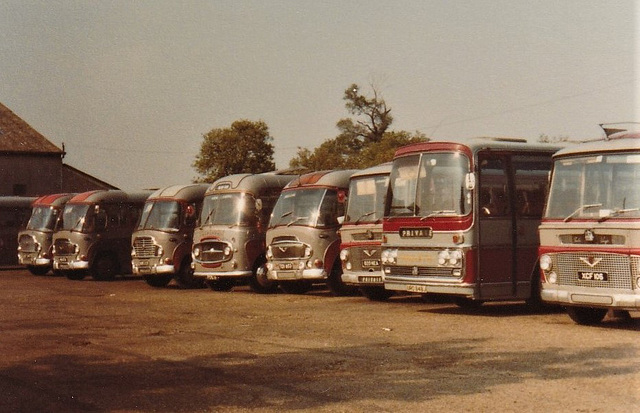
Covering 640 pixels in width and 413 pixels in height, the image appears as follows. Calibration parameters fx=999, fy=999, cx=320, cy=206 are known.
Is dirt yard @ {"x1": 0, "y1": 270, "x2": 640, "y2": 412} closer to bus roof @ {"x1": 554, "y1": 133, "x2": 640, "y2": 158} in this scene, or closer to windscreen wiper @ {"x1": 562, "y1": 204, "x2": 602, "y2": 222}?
windscreen wiper @ {"x1": 562, "y1": 204, "x2": 602, "y2": 222}

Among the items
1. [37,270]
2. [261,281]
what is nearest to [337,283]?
[261,281]

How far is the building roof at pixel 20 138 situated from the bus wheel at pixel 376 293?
173 feet

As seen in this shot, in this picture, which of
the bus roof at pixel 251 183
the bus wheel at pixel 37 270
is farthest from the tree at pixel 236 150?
the bus roof at pixel 251 183

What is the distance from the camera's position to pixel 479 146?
1659 centimetres

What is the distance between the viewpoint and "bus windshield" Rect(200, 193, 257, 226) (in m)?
24.4

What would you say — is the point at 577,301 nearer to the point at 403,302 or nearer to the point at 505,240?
the point at 505,240

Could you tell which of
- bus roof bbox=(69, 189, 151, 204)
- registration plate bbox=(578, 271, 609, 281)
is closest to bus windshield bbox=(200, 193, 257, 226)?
bus roof bbox=(69, 189, 151, 204)

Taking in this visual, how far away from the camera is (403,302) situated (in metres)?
20.0

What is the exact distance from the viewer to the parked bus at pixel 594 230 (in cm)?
1327

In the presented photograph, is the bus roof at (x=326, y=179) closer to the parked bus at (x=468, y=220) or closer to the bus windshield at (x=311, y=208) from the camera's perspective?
the bus windshield at (x=311, y=208)

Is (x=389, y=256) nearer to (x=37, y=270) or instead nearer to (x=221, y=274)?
(x=221, y=274)

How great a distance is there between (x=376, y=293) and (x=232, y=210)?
209 inches

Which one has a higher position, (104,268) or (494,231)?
(494,231)

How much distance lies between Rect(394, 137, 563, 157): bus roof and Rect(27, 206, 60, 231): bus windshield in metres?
20.7
